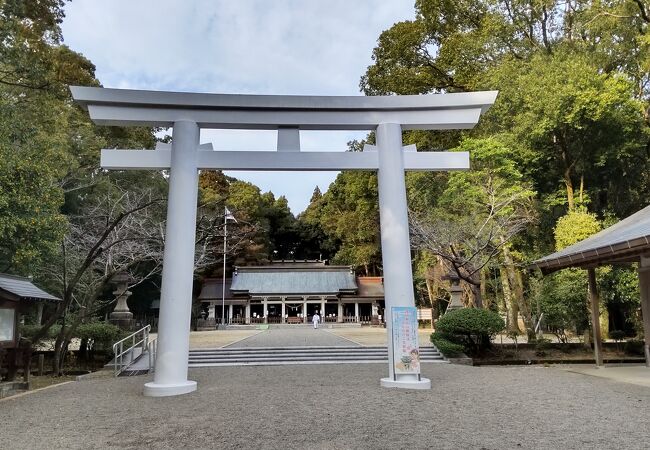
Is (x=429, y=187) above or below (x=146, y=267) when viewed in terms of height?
above

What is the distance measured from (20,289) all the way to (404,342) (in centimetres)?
761

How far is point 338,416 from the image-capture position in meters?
5.45

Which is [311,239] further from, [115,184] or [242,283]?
[115,184]

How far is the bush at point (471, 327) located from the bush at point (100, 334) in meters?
8.85

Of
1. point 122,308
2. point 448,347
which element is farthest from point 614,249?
point 122,308

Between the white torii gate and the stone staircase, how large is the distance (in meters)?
4.78

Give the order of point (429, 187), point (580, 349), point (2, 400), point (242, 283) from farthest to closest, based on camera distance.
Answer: point (242, 283)
point (429, 187)
point (580, 349)
point (2, 400)

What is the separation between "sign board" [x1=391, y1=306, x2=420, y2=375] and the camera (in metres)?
7.34

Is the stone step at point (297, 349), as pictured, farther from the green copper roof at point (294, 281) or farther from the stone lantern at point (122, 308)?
the green copper roof at point (294, 281)

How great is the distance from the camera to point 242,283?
113ft

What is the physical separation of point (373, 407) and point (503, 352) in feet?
25.9

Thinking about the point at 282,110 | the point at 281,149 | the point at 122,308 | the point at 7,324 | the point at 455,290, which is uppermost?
the point at 282,110

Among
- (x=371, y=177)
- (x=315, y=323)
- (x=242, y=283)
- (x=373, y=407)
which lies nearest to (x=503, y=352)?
(x=373, y=407)

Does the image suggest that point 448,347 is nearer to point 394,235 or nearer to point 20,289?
point 394,235
